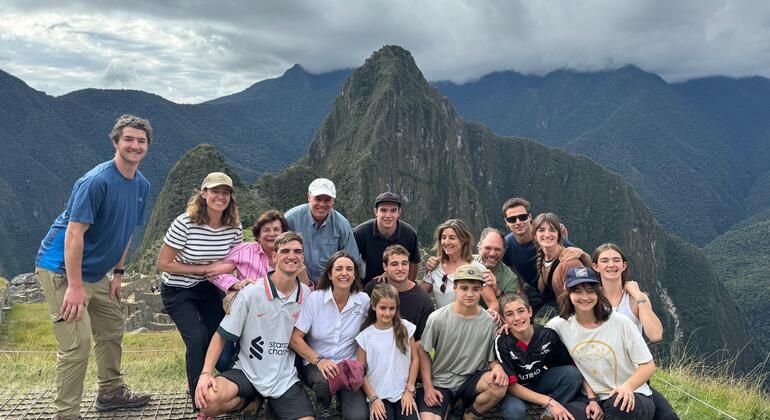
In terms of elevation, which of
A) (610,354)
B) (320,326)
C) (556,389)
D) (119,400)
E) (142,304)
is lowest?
(142,304)

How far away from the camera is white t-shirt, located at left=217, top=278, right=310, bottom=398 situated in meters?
4.89

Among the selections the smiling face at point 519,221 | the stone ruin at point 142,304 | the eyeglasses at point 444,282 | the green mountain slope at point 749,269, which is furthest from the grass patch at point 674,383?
the green mountain slope at point 749,269

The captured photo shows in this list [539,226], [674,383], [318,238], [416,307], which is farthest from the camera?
[674,383]

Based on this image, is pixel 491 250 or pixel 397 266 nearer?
pixel 397 266

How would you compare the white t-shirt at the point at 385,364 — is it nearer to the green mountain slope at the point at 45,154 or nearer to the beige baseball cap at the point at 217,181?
the beige baseball cap at the point at 217,181

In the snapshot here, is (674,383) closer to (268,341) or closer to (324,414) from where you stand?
(324,414)

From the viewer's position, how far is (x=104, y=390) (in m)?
5.50

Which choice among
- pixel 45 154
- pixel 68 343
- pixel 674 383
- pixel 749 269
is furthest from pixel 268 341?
pixel 45 154

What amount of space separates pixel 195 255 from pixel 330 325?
60.8 inches

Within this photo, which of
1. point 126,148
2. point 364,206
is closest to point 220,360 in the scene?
point 126,148

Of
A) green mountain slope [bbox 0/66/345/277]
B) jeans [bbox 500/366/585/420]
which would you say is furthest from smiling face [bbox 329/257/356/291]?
green mountain slope [bbox 0/66/345/277]

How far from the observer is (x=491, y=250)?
6.02 meters

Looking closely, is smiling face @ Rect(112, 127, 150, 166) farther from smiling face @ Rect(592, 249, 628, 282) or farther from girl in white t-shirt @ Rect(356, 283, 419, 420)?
smiling face @ Rect(592, 249, 628, 282)

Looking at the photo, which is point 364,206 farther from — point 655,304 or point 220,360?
point 220,360
